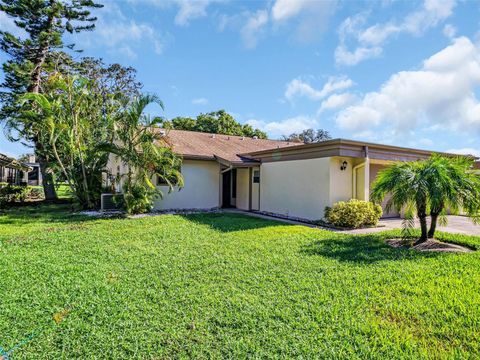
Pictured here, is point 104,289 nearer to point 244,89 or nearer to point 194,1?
point 194,1

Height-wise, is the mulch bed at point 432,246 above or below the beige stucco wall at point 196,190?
below

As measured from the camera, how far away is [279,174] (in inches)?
537

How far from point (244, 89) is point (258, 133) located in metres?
20.6

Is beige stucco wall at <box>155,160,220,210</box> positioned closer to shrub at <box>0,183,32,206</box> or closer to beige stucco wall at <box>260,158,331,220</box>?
beige stucco wall at <box>260,158,331,220</box>

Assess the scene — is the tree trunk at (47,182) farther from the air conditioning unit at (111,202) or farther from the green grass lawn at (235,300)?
the green grass lawn at (235,300)

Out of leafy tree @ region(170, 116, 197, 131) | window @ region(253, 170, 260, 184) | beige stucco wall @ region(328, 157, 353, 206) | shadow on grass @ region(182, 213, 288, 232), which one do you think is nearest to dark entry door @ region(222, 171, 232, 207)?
window @ region(253, 170, 260, 184)

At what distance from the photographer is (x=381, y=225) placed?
1091cm

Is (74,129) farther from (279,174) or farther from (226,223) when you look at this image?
(279,174)

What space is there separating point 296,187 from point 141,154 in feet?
23.2

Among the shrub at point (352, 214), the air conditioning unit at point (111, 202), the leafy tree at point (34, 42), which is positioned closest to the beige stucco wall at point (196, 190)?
the air conditioning unit at point (111, 202)

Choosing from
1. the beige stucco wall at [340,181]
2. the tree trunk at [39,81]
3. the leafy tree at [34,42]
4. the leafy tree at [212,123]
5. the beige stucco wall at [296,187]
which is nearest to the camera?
the beige stucco wall at [340,181]

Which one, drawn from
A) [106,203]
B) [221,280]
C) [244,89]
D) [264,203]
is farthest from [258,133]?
[221,280]

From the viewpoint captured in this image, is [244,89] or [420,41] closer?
[420,41]

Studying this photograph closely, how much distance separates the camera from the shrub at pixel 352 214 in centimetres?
1012
